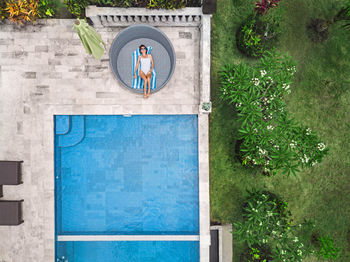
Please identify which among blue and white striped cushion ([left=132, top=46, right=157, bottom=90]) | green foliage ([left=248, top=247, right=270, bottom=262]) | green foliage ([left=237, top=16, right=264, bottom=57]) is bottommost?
green foliage ([left=248, top=247, right=270, bottom=262])

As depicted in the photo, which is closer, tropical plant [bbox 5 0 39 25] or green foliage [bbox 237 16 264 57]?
tropical plant [bbox 5 0 39 25]

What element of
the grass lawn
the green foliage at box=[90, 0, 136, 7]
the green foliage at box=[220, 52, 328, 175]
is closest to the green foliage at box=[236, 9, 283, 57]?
the grass lawn

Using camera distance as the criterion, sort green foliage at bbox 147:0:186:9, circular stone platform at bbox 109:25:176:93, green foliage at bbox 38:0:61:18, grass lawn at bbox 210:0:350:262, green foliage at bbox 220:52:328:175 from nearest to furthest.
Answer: green foliage at bbox 220:52:328:175, green foliage at bbox 147:0:186:9, green foliage at bbox 38:0:61:18, circular stone platform at bbox 109:25:176:93, grass lawn at bbox 210:0:350:262

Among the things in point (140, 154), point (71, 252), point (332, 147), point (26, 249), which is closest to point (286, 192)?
point (332, 147)

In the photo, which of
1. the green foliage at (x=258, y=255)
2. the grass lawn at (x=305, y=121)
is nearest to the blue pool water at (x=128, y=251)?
the grass lawn at (x=305, y=121)

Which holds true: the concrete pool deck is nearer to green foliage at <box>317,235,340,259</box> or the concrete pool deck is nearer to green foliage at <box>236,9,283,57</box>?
green foliage at <box>236,9,283,57</box>

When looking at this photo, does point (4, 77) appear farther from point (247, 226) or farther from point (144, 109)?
point (247, 226)

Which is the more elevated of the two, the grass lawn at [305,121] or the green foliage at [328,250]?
the grass lawn at [305,121]

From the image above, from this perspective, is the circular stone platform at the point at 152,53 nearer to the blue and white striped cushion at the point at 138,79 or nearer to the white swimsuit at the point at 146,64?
the blue and white striped cushion at the point at 138,79
